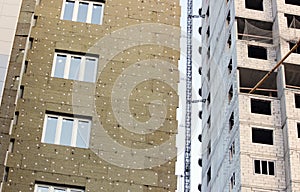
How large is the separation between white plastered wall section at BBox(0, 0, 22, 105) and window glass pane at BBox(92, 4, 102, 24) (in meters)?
4.60

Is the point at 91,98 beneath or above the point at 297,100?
beneath

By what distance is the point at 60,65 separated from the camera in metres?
35.7

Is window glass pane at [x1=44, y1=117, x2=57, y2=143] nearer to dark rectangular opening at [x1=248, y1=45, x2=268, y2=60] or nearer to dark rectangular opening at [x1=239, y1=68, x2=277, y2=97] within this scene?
dark rectangular opening at [x1=239, y1=68, x2=277, y2=97]

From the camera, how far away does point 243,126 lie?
122ft

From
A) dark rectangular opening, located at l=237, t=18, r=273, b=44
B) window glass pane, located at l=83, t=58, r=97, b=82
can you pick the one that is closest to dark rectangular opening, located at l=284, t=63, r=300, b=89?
dark rectangular opening, located at l=237, t=18, r=273, b=44

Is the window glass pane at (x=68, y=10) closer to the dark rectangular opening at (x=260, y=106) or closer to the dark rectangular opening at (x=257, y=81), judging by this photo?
the dark rectangular opening at (x=257, y=81)

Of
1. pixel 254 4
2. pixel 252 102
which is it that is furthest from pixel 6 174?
pixel 254 4

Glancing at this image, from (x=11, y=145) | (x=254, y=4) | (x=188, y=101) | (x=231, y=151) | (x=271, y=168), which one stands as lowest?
(x=11, y=145)

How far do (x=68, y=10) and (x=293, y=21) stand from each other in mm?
15432

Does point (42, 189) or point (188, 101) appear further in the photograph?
point (188, 101)

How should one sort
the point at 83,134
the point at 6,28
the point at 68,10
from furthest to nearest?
the point at 68,10 → the point at 6,28 → the point at 83,134

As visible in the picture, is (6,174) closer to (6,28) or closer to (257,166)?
(6,28)

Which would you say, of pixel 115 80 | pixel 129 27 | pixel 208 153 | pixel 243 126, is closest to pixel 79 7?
pixel 129 27

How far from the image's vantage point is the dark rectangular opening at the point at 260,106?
128 ft
